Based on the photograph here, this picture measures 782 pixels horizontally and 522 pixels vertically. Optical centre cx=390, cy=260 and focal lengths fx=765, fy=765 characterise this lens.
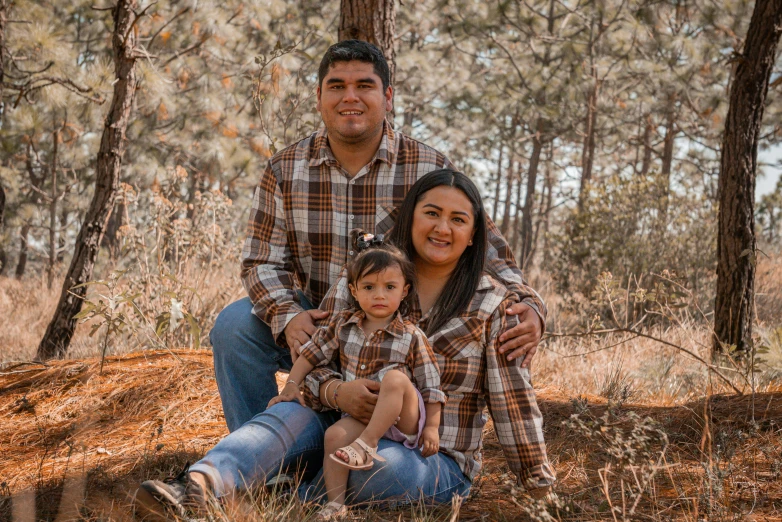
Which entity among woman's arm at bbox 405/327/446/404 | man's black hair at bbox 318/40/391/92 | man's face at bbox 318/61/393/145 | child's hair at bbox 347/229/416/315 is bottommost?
woman's arm at bbox 405/327/446/404

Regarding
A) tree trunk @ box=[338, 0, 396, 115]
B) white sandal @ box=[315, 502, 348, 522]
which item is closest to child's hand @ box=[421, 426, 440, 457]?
white sandal @ box=[315, 502, 348, 522]

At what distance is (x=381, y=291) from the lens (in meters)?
2.50

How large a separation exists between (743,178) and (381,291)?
10.8ft

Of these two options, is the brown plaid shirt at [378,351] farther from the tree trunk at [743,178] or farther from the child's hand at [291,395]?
the tree trunk at [743,178]

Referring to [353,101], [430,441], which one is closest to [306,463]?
[430,441]

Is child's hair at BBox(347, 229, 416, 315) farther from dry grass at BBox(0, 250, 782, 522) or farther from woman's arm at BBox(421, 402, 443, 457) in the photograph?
dry grass at BBox(0, 250, 782, 522)

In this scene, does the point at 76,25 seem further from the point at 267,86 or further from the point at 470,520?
the point at 470,520

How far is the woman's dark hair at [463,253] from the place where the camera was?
2.63m

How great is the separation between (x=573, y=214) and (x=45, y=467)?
688 centimetres

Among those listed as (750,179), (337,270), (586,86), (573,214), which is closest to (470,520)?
(337,270)

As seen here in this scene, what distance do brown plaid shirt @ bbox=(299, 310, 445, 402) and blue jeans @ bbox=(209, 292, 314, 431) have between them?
405mm

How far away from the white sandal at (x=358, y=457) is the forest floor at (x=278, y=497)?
155mm

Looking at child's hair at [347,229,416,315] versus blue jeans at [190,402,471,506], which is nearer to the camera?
blue jeans at [190,402,471,506]

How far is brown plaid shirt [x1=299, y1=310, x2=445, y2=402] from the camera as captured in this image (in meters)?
2.49
